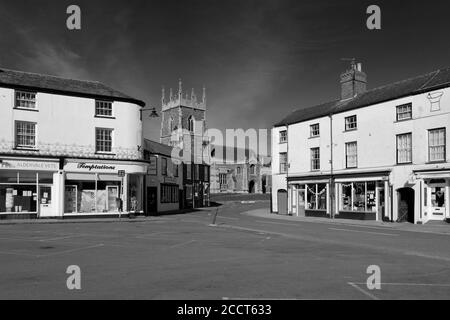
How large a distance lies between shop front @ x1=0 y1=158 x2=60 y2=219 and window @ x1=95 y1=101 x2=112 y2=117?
4.68 meters

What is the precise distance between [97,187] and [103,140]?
3330mm

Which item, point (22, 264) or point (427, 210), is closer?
point (22, 264)

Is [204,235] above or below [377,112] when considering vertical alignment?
below

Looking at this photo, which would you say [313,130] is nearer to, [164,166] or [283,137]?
[283,137]

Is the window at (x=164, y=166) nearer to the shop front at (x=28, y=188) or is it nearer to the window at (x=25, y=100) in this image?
the shop front at (x=28, y=188)

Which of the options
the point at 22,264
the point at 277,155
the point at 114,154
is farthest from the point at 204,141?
the point at 22,264

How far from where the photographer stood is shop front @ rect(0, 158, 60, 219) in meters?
28.1

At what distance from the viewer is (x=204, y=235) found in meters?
19.4

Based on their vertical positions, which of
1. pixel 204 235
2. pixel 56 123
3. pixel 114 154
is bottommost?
pixel 204 235

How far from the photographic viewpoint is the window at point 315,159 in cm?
3788

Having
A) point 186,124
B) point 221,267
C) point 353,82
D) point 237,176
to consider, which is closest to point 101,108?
point 353,82
